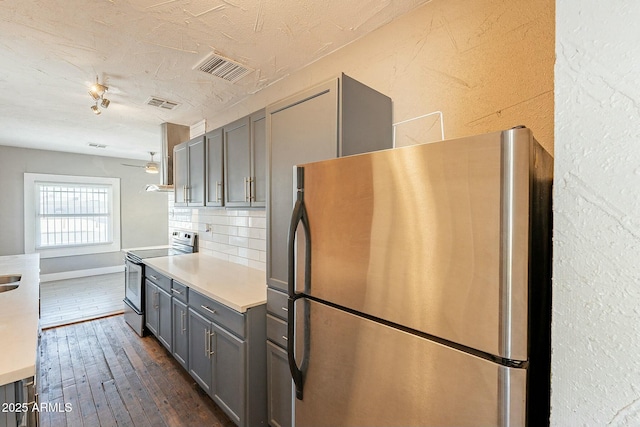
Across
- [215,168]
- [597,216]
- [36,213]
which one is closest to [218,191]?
[215,168]

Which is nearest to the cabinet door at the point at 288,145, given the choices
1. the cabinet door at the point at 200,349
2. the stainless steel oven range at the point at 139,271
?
the cabinet door at the point at 200,349

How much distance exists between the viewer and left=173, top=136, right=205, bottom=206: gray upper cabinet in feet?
9.52

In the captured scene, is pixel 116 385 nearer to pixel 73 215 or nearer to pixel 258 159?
pixel 258 159

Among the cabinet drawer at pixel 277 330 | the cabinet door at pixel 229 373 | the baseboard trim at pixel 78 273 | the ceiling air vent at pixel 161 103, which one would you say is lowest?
the baseboard trim at pixel 78 273

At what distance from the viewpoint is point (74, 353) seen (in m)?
2.82

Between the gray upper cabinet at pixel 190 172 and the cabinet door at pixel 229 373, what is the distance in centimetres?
151

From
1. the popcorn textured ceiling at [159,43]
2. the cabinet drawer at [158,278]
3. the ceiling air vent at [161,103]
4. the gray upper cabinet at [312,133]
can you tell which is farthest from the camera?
the ceiling air vent at [161,103]

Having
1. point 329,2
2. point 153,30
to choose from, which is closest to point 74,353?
point 153,30

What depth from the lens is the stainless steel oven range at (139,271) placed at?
311cm

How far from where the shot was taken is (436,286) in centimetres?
75

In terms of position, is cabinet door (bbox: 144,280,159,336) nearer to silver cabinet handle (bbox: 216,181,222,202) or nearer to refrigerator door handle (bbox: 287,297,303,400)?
silver cabinet handle (bbox: 216,181,222,202)

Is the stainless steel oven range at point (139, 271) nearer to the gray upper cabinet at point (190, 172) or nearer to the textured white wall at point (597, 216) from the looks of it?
the gray upper cabinet at point (190, 172)

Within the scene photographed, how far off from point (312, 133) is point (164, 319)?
233 centimetres

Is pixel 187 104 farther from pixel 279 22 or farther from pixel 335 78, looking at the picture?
pixel 335 78
